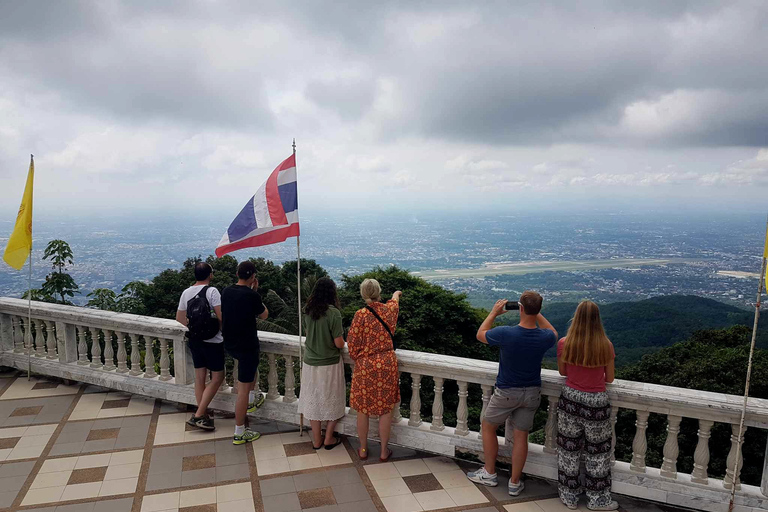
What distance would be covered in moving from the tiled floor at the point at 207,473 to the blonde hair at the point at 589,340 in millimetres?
1237

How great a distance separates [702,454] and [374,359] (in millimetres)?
2651

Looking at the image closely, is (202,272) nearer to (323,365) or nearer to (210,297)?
(210,297)

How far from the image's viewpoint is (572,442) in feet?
13.0

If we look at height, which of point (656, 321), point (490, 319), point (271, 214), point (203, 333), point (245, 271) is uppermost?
point (271, 214)

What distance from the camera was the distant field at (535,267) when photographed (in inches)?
4168

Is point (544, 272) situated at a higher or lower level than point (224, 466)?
lower

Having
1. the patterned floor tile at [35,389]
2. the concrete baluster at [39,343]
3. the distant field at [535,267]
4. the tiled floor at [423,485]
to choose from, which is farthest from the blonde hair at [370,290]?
the distant field at [535,267]

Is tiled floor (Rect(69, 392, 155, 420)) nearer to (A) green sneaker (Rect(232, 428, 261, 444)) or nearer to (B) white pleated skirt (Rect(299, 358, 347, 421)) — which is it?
(A) green sneaker (Rect(232, 428, 261, 444))

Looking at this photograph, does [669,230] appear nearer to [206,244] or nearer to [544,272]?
[544,272]

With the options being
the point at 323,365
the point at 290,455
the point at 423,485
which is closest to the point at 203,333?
the point at 323,365

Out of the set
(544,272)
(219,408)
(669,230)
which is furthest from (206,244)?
(669,230)

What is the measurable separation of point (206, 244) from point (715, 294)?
350 ft

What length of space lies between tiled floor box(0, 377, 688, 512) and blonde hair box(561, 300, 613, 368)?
124 cm

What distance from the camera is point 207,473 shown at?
4434 mm
